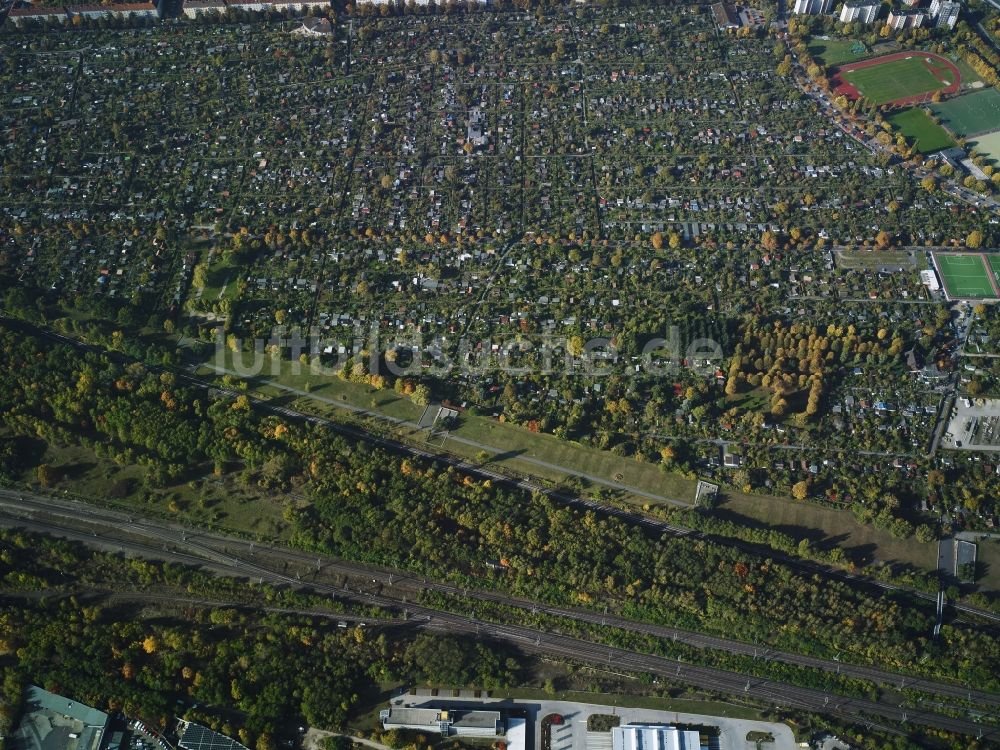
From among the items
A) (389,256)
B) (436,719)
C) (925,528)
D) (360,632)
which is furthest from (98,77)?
(925,528)

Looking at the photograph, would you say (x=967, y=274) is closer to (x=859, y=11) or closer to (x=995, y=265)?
(x=995, y=265)

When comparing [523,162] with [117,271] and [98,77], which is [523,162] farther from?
[98,77]

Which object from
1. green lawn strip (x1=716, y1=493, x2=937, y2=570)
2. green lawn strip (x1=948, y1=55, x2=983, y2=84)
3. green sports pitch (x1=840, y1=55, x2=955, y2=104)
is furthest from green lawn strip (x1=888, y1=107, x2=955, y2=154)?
green lawn strip (x1=716, y1=493, x2=937, y2=570)

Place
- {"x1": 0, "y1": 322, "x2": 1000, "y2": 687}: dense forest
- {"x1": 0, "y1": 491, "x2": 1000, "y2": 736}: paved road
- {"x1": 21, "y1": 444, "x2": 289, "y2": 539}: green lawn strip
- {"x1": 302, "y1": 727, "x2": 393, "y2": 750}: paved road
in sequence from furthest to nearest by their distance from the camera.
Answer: {"x1": 21, "y1": 444, "x2": 289, "y2": 539}: green lawn strip < {"x1": 0, "y1": 322, "x2": 1000, "y2": 687}: dense forest < {"x1": 0, "y1": 491, "x2": 1000, "y2": 736}: paved road < {"x1": 302, "y1": 727, "x2": 393, "y2": 750}: paved road

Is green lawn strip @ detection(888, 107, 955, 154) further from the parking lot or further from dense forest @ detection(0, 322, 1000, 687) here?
dense forest @ detection(0, 322, 1000, 687)

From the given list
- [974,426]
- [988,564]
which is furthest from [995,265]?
[988,564]

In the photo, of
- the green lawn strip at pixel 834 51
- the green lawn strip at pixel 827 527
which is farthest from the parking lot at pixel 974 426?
the green lawn strip at pixel 834 51
